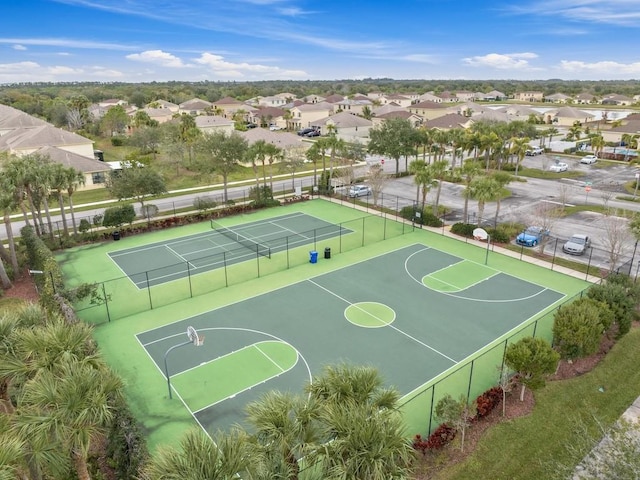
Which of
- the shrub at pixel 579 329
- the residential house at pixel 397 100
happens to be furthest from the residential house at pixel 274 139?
the residential house at pixel 397 100

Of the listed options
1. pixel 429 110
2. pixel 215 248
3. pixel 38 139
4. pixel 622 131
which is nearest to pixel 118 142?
pixel 38 139

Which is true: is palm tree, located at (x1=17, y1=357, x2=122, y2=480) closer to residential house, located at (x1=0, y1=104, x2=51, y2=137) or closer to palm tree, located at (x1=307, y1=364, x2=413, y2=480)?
palm tree, located at (x1=307, y1=364, x2=413, y2=480)

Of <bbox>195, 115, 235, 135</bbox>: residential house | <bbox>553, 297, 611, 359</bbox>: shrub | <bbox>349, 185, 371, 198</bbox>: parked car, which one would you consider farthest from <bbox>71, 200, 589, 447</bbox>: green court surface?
<bbox>195, 115, 235, 135</bbox>: residential house

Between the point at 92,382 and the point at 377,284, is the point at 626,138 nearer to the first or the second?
the point at 377,284

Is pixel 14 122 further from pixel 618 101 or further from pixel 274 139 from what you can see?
pixel 618 101

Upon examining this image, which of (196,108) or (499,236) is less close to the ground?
(196,108)

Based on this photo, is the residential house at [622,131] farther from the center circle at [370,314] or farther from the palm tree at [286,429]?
the palm tree at [286,429]
